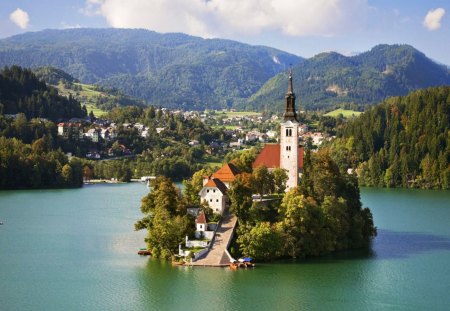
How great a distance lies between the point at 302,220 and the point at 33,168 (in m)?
64.0

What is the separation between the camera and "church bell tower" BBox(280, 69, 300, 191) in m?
53.1

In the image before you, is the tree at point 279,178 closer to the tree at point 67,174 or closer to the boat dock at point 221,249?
the boat dock at point 221,249

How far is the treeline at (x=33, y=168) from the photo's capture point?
100000 mm

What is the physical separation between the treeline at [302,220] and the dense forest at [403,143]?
58.3 metres

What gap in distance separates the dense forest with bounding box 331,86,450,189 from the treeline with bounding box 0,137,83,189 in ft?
144

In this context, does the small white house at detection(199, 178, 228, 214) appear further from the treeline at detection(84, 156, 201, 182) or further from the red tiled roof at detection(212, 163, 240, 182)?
the treeline at detection(84, 156, 201, 182)

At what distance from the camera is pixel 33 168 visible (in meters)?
101

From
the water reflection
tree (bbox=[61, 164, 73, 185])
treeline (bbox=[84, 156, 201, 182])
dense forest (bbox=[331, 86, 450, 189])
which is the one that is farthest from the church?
treeline (bbox=[84, 156, 201, 182])

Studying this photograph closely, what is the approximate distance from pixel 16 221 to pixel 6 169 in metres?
35.7

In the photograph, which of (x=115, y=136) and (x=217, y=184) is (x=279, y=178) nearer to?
(x=217, y=184)

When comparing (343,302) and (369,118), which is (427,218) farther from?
(369,118)

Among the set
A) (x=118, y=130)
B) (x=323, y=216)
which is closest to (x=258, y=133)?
(x=118, y=130)

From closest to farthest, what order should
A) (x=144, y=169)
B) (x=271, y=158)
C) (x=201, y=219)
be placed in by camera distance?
1. (x=201, y=219)
2. (x=271, y=158)
3. (x=144, y=169)

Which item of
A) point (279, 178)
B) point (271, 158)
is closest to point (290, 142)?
point (271, 158)
